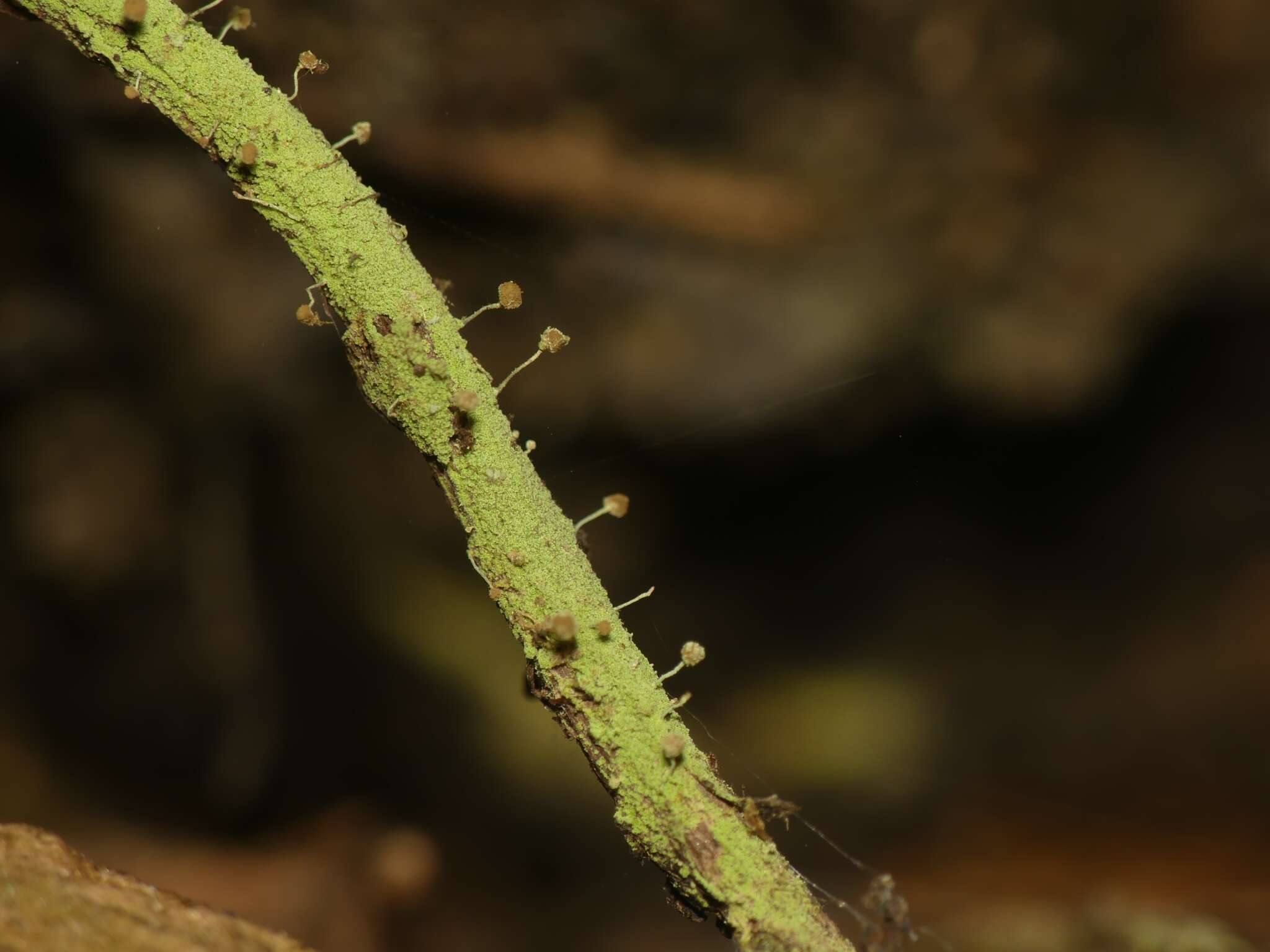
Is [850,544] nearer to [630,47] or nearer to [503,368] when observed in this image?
[503,368]

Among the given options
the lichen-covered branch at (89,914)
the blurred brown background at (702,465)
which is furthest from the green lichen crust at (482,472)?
the blurred brown background at (702,465)

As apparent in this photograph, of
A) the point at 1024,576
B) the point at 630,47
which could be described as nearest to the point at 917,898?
the point at 1024,576

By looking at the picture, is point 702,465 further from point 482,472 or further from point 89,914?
point 89,914

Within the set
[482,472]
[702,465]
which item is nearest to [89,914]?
[482,472]

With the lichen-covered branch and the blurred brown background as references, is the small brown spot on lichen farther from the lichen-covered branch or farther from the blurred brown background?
the blurred brown background

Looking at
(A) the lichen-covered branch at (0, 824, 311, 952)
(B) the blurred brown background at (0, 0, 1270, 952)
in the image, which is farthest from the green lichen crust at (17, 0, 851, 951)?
(B) the blurred brown background at (0, 0, 1270, 952)

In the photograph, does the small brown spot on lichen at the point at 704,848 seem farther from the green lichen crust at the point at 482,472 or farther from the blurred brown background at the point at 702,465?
the blurred brown background at the point at 702,465
